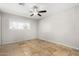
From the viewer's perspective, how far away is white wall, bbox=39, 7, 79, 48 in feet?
3.75

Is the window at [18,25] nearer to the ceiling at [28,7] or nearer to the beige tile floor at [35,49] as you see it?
the ceiling at [28,7]

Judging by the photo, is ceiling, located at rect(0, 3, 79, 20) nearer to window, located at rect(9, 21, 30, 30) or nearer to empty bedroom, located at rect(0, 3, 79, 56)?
empty bedroom, located at rect(0, 3, 79, 56)

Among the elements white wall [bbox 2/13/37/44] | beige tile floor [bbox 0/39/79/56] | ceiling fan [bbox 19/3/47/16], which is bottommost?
beige tile floor [bbox 0/39/79/56]

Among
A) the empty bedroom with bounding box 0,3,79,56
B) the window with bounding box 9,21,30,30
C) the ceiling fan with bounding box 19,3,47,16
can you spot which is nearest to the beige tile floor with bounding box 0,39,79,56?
the empty bedroom with bounding box 0,3,79,56

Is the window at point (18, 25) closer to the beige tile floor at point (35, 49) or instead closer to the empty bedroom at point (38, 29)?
the empty bedroom at point (38, 29)

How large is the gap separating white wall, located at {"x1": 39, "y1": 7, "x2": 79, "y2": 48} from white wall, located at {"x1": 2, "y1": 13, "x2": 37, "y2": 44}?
0.53 ft

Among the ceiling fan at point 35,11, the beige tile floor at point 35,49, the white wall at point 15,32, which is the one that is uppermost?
the ceiling fan at point 35,11

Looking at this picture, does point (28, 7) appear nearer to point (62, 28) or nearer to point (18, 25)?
point (18, 25)

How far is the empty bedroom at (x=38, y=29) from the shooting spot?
1.13 metres

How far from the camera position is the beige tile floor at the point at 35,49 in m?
1.14

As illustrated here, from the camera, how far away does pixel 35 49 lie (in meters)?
1.21

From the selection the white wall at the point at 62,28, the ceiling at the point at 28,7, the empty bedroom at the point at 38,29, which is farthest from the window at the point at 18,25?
the white wall at the point at 62,28

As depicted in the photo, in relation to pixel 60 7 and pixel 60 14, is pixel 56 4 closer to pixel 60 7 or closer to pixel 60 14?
pixel 60 7

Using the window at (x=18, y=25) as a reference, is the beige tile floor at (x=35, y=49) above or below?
below
